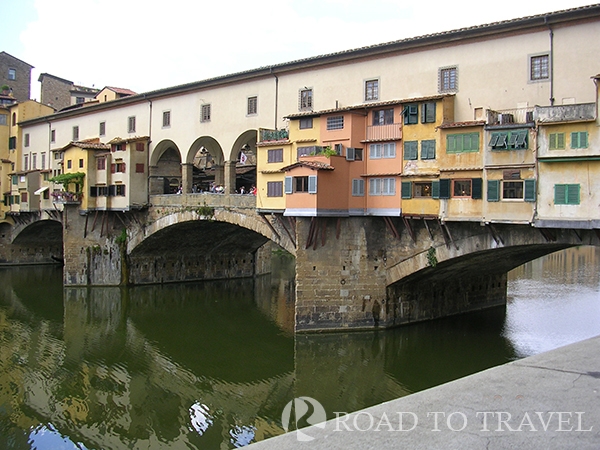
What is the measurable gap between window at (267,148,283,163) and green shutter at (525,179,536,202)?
10.5 m

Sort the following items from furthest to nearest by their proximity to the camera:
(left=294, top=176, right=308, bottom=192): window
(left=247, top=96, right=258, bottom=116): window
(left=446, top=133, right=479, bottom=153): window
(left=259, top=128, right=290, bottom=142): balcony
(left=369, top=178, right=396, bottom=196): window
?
(left=247, top=96, right=258, bottom=116): window
(left=259, top=128, right=290, bottom=142): balcony
(left=294, top=176, right=308, bottom=192): window
(left=369, top=178, right=396, bottom=196): window
(left=446, top=133, right=479, bottom=153): window

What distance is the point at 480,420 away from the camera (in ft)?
15.6

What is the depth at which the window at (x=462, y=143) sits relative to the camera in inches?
755

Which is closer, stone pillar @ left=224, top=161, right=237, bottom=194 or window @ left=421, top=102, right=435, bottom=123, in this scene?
window @ left=421, top=102, right=435, bottom=123

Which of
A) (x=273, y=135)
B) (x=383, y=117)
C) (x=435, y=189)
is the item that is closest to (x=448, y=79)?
(x=383, y=117)

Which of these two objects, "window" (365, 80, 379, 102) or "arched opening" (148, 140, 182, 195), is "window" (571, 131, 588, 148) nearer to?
"window" (365, 80, 379, 102)

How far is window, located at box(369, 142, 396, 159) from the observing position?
2167 centimetres

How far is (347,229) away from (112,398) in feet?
34.6

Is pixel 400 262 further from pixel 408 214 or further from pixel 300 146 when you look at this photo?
pixel 300 146

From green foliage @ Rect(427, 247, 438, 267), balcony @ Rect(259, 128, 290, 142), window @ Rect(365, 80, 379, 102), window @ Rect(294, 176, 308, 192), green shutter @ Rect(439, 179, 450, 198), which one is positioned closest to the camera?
green shutter @ Rect(439, 179, 450, 198)

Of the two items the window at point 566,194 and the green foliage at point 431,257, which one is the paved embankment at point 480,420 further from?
the green foliage at point 431,257

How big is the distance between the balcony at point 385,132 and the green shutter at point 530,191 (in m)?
5.25

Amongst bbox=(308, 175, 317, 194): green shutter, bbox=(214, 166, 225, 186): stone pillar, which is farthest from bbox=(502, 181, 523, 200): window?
bbox=(214, 166, 225, 186): stone pillar

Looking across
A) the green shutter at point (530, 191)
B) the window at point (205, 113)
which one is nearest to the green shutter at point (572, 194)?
the green shutter at point (530, 191)
